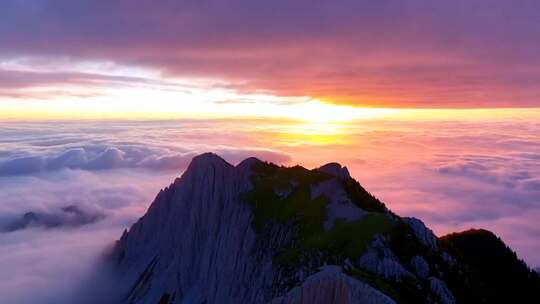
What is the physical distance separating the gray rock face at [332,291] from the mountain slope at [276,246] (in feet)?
0.30

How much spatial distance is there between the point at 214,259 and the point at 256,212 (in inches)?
402

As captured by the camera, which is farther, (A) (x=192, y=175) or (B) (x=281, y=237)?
(A) (x=192, y=175)

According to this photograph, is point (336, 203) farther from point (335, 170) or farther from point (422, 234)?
point (335, 170)

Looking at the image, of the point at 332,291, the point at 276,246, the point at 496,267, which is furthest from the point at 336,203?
the point at 496,267

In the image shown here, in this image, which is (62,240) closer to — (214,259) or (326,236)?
(214,259)

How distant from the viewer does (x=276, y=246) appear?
64.2 metres

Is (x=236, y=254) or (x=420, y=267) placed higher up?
(x=420, y=267)

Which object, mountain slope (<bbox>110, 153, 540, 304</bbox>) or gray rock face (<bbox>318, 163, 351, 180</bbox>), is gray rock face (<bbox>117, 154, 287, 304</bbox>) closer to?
mountain slope (<bbox>110, 153, 540, 304</bbox>)

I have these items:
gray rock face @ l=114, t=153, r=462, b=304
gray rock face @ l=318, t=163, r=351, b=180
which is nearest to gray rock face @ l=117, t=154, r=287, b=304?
gray rock face @ l=114, t=153, r=462, b=304

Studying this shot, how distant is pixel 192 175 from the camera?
85188mm

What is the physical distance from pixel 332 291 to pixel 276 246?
23870mm

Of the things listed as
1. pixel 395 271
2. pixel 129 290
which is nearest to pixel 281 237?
pixel 395 271

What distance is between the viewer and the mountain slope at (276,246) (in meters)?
47.5

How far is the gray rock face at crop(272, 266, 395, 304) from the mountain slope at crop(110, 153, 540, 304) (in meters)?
0.09
